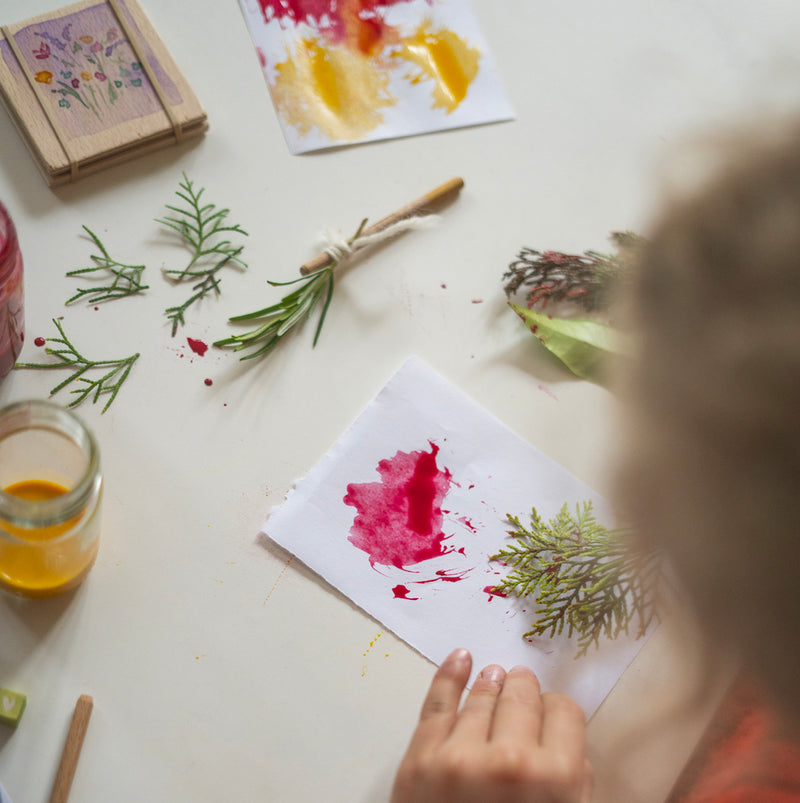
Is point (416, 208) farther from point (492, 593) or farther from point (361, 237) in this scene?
point (492, 593)

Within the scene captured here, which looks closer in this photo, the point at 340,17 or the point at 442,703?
the point at 442,703

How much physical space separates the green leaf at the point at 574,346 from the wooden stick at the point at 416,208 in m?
0.15

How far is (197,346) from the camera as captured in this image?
2.62 ft

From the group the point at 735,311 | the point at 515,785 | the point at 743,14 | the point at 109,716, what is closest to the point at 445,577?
the point at 515,785

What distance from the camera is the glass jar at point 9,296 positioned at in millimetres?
657

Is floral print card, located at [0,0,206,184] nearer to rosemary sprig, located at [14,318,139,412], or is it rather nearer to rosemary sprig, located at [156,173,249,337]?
rosemary sprig, located at [156,173,249,337]

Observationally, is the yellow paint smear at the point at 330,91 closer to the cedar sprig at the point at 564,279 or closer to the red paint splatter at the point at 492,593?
the cedar sprig at the point at 564,279

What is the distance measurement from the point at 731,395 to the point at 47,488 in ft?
1.76

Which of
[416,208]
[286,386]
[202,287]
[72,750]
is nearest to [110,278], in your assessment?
[202,287]

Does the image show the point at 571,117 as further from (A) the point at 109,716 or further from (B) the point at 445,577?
(A) the point at 109,716

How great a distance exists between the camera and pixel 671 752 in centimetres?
75

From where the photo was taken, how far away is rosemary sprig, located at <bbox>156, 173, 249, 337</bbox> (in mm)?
820

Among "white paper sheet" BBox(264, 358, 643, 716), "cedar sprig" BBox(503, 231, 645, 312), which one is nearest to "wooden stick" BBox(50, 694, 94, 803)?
"white paper sheet" BBox(264, 358, 643, 716)

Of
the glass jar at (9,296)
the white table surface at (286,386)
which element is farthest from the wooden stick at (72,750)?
the glass jar at (9,296)
